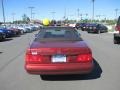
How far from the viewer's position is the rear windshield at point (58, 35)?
Answer: 29.3ft

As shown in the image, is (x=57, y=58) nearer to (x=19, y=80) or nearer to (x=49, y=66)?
(x=49, y=66)

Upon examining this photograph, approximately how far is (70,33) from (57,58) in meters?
1.77

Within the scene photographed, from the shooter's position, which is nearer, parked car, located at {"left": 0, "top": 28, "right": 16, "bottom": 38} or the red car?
the red car

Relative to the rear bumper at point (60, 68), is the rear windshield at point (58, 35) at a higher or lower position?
higher

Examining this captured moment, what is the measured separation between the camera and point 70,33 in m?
9.20

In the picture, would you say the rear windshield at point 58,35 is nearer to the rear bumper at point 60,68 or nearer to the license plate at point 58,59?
the license plate at point 58,59

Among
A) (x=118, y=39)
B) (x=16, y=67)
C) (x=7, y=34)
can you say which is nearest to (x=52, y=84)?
(x=16, y=67)

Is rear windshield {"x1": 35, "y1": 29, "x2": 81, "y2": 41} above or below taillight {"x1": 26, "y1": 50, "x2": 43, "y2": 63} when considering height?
above

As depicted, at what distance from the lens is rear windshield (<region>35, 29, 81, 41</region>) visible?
8.92 meters

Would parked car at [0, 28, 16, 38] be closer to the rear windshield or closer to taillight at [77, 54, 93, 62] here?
the rear windshield

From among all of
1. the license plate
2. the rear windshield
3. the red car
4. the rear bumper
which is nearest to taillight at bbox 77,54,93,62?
the red car

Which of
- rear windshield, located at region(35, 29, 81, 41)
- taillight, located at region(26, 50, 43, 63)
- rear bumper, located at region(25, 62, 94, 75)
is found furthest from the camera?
rear windshield, located at region(35, 29, 81, 41)

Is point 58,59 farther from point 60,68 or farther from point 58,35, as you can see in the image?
point 58,35

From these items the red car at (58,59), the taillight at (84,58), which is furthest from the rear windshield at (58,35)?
the taillight at (84,58)
